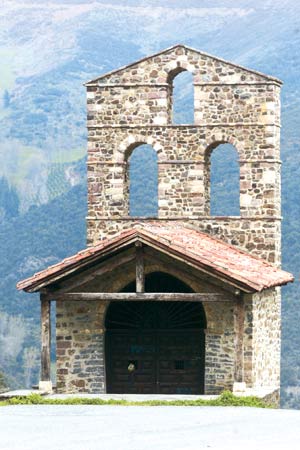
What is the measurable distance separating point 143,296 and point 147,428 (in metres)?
8.07

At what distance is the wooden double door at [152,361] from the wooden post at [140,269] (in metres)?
2.36

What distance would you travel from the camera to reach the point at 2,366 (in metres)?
90.8

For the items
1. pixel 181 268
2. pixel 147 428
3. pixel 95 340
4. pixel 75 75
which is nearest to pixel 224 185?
pixel 75 75

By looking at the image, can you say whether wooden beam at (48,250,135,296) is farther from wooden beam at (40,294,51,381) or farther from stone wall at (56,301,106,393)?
stone wall at (56,301,106,393)

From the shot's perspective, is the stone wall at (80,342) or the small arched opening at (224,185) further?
the small arched opening at (224,185)

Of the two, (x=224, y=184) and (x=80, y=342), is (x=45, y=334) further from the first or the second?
(x=224, y=184)

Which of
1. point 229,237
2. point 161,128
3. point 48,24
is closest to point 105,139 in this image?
point 161,128

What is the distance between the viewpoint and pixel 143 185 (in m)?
102

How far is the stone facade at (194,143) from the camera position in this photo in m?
35.8

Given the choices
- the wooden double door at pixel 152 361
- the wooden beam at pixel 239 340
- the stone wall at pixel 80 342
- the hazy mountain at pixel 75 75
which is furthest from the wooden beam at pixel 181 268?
the hazy mountain at pixel 75 75

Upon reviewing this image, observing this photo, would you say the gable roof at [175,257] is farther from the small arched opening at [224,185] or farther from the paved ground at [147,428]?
the small arched opening at [224,185]

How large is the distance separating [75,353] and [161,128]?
5.75m

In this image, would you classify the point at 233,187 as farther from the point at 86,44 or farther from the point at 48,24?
the point at 48,24

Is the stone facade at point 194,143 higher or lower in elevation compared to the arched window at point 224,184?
lower
